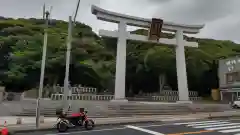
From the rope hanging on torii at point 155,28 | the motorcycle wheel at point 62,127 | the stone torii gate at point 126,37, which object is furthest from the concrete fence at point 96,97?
the motorcycle wheel at point 62,127

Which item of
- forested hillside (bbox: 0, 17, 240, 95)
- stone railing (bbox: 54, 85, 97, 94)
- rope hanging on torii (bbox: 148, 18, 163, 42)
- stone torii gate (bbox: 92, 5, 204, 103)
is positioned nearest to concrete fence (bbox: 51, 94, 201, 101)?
stone railing (bbox: 54, 85, 97, 94)

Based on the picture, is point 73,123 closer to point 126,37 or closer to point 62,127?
point 62,127

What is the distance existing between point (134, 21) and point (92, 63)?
10.3 meters

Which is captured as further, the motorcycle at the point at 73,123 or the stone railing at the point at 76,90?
the stone railing at the point at 76,90

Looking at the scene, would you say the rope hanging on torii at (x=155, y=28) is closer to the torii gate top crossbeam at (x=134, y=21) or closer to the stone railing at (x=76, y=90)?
the torii gate top crossbeam at (x=134, y=21)

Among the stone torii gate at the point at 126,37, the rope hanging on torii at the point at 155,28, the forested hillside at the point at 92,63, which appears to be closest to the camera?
the stone torii gate at the point at 126,37

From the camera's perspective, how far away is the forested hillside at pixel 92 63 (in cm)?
2939

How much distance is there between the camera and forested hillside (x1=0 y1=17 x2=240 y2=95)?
2939 cm

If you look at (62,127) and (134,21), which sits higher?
(134,21)

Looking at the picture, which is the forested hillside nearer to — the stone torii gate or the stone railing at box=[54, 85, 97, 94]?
the stone railing at box=[54, 85, 97, 94]

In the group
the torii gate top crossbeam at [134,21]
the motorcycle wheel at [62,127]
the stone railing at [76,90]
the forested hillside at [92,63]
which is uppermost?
the torii gate top crossbeam at [134,21]

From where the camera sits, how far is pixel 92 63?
3123cm

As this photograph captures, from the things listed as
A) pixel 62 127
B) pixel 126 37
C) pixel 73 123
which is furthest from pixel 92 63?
pixel 62 127

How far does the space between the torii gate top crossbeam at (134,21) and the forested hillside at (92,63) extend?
6701 mm
